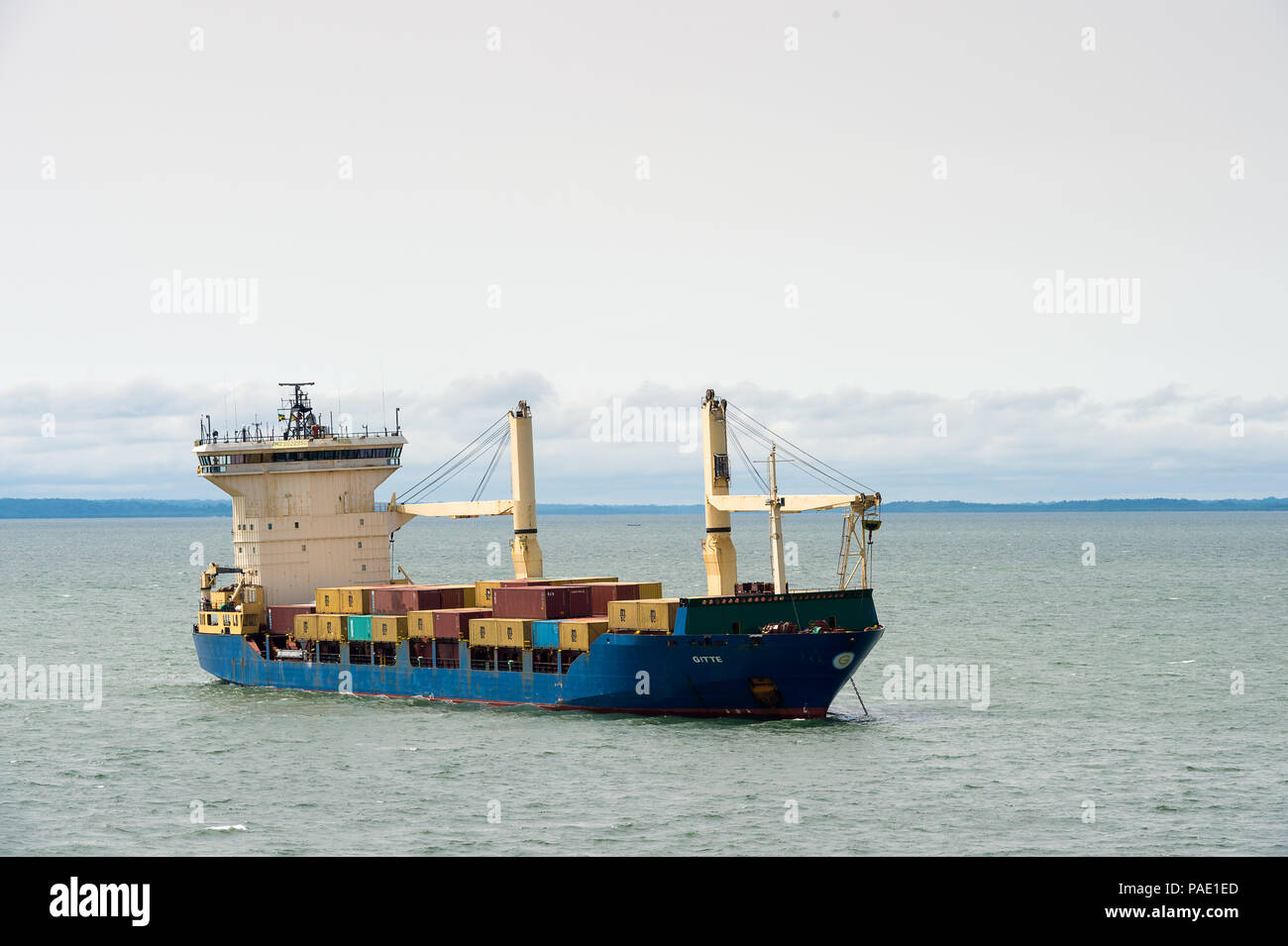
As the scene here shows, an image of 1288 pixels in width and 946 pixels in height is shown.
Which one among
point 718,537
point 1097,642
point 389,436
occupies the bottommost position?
point 1097,642

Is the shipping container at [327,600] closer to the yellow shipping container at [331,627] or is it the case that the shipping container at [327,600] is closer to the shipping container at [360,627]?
the yellow shipping container at [331,627]

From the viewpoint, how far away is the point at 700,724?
48438mm

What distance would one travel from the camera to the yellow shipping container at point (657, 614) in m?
49.1

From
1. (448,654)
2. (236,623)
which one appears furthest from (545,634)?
(236,623)

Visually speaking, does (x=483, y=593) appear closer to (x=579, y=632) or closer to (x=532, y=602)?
(x=532, y=602)

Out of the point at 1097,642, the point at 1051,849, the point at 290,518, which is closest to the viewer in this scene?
the point at 1051,849

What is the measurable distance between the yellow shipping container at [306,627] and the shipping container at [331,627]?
356 mm

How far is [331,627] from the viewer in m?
61.1

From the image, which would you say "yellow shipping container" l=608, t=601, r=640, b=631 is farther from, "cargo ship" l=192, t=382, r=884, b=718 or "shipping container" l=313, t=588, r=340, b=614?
"shipping container" l=313, t=588, r=340, b=614

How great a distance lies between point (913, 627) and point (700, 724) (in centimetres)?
4328

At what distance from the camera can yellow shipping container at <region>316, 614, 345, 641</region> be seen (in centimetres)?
6053

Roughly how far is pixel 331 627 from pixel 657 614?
18.9m
